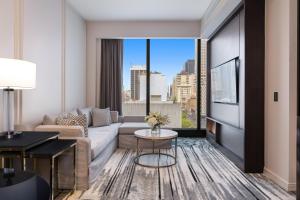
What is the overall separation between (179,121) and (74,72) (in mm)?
3015

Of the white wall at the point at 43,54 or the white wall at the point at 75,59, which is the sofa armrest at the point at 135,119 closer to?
the white wall at the point at 75,59

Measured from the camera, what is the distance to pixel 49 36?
3850 millimetres

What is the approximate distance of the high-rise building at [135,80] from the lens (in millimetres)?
6215

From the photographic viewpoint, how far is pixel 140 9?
511 centimetres

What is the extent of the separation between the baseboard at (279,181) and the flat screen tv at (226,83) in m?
1.11

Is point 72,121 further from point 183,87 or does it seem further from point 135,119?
point 183,87

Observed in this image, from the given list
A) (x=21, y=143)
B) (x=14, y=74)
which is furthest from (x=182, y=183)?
(x=14, y=74)

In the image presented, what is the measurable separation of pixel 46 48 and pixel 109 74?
232 cm

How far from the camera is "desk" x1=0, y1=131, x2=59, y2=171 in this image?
204cm

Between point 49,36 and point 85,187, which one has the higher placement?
point 49,36

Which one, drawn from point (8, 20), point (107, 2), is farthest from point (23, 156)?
point (107, 2)

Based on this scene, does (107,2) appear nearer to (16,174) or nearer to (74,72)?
(74,72)

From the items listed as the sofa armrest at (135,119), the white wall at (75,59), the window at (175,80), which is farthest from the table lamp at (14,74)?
the window at (175,80)

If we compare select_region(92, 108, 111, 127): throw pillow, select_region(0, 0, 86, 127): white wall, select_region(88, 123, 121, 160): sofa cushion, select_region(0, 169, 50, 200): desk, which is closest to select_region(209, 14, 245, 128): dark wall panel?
select_region(88, 123, 121, 160): sofa cushion
